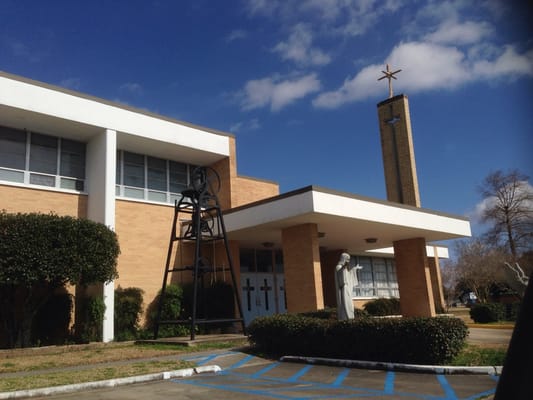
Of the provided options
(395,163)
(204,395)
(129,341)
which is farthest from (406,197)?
(204,395)

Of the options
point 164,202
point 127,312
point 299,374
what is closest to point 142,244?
point 164,202

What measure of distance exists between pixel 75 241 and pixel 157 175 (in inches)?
274

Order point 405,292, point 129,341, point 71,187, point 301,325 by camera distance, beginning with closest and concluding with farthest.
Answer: point 301,325
point 129,341
point 71,187
point 405,292

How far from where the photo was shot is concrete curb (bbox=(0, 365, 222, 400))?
26.0 ft

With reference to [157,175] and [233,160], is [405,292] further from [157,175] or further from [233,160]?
[157,175]

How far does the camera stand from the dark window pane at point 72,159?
1914 centimetres

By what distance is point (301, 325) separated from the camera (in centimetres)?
1202

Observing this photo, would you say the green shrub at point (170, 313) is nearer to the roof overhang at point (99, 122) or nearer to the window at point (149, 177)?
the window at point (149, 177)

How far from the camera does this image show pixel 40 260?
569 inches

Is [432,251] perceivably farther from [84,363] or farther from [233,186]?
[84,363]

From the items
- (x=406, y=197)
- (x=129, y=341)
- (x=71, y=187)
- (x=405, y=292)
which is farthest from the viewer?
(x=406, y=197)

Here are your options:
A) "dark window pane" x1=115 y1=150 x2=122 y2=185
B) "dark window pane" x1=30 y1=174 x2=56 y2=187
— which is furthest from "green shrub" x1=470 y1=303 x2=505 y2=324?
"dark window pane" x1=30 y1=174 x2=56 y2=187

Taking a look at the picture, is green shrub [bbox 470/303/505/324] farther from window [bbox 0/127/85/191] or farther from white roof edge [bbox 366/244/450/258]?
window [bbox 0/127/85/191]

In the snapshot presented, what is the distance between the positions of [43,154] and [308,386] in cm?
1456
